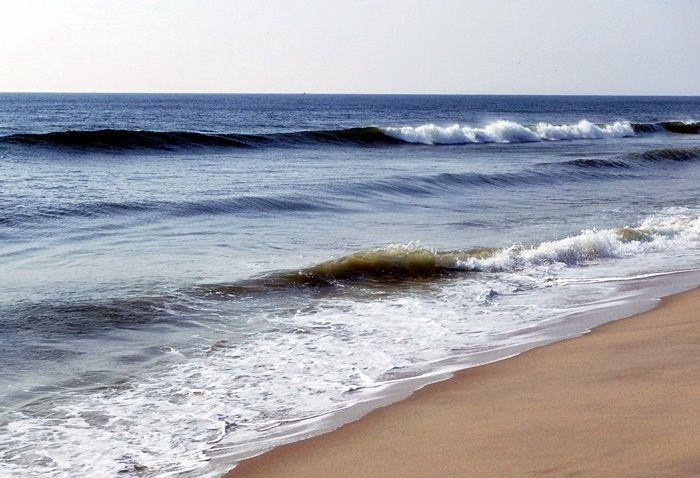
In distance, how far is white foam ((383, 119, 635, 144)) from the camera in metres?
37.7

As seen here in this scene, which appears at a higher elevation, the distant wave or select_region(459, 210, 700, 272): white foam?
the distant wave

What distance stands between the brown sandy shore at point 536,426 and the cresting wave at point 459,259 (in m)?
3.76

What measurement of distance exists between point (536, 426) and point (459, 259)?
6.23 metres

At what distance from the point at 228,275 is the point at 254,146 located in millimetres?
21721

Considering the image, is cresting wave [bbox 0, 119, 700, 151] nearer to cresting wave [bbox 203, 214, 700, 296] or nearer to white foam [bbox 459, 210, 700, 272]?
cresting wave [bbox 203, 214, 700, 296]

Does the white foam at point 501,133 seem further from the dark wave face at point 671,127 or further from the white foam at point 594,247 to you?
the white foam at point 594,247

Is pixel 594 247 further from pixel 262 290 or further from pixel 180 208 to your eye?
pixel 180 208

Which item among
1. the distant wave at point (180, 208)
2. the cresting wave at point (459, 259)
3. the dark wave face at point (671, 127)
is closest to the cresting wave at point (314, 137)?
the dark wave face at point (671, 127)

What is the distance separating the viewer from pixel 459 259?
420 inches

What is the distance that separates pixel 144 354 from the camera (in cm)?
674

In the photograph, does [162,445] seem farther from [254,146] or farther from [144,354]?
[254,146]

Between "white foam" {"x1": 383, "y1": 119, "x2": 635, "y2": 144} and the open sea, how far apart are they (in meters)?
16.2

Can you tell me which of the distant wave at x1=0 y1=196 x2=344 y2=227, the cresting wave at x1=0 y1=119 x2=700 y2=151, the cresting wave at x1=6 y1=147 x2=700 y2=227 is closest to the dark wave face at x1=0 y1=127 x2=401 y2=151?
the cresting wave at x1=0 y1=119 x2=700 y2=151

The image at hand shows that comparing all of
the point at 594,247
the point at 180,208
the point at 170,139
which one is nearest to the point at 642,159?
the point at 170,139
